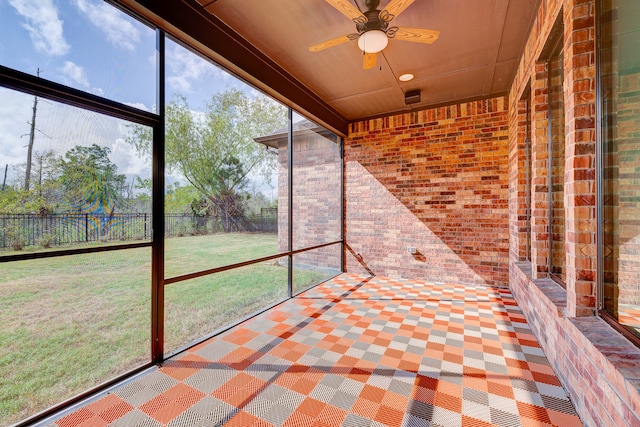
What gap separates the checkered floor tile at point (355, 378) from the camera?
1594 millimetres

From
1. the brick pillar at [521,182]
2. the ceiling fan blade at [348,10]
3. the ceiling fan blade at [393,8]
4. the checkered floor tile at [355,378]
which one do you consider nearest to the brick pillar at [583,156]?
the checkered floor tile at [355,378]

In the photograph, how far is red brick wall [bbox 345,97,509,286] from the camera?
13.5ft

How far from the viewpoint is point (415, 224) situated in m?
4.62

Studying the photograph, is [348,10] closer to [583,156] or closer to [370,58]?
[370,58]

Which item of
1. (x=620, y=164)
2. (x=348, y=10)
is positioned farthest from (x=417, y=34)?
(x=620, y=164)

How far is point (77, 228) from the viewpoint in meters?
1.75

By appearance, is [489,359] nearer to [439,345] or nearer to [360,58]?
[439,345]

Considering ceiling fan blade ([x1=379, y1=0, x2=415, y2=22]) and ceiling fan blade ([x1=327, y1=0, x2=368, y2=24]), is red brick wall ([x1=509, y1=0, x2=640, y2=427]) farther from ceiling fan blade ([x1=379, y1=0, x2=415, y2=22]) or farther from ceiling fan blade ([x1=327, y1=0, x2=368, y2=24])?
ceiling fan blade ([x1=327, y1=0, x2=368, y2=24])

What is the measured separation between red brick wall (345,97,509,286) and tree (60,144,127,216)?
385 cm

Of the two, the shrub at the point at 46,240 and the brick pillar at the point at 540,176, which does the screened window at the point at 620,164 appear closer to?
the brick pillar at the point at 540,176

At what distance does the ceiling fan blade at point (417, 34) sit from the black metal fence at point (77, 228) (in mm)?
2508

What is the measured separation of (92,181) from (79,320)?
3.48ft

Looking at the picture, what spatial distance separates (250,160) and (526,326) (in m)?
3.69

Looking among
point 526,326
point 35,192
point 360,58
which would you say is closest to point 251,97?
point 360,58
